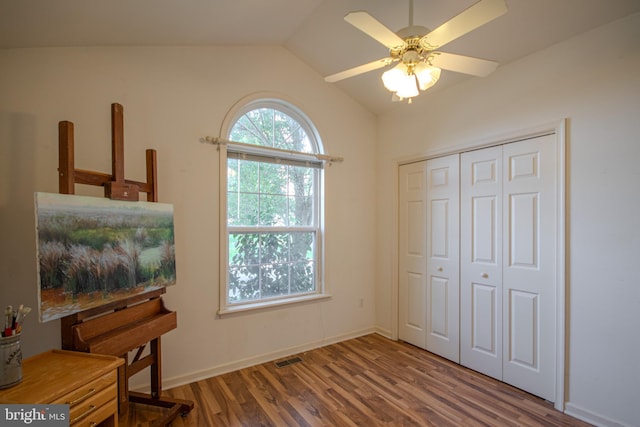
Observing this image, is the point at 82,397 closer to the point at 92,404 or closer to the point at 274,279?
the point at 92,404

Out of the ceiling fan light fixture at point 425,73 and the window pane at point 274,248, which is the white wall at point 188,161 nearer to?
the window pane at point 274,248

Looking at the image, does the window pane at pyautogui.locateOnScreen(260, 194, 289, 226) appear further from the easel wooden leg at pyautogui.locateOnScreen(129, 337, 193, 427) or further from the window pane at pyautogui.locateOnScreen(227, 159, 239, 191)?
the easel wooden leg at pyautogui.locateOnScreen(129, 337, 193, 427)

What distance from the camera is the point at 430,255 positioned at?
318 centimetres

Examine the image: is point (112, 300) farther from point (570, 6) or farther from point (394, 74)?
point (570, 6)

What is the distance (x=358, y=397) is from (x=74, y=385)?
1.84 meters

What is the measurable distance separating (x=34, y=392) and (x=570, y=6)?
361 cm

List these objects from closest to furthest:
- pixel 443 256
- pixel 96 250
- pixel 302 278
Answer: pixel 96 250 → pixel 443 256 → pixel 302 278

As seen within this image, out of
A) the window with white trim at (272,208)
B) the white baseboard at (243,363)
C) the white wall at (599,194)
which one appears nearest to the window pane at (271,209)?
the window with white trim at (272,208)

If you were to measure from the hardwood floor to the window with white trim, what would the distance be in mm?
656

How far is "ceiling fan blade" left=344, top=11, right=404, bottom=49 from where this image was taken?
1.41 metres

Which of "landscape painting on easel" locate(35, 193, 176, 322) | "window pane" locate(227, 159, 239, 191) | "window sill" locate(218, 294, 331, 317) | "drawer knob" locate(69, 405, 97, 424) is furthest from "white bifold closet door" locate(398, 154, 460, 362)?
"drawer knob" locate(69, 405, 97, 424)

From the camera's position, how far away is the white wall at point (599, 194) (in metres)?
1.93

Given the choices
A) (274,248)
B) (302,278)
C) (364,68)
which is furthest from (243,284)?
(364,68)

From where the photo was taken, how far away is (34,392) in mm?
1273
